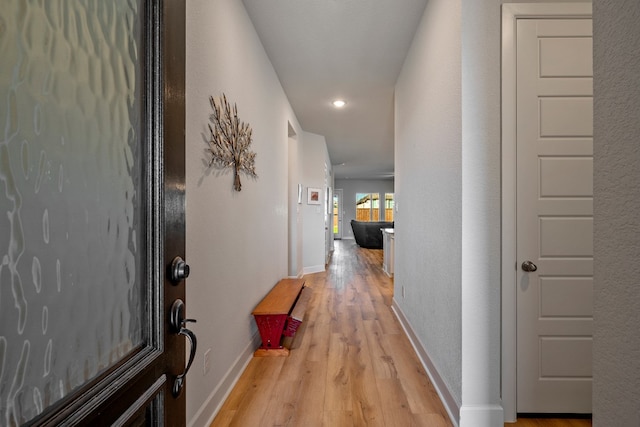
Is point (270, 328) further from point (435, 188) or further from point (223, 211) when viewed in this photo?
point (435, 188)

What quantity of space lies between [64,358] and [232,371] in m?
1.85

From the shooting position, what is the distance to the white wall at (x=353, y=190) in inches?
589

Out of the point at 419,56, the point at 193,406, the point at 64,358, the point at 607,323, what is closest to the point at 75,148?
the point at 64,358

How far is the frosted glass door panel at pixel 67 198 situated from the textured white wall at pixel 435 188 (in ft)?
5.25

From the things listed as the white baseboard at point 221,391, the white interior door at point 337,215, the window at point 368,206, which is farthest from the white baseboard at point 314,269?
the window at point 368,206

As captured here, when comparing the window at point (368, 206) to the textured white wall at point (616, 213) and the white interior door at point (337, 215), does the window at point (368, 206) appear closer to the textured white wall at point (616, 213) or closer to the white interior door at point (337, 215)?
the white interior door at point (337, 215)

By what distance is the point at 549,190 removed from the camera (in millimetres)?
1801

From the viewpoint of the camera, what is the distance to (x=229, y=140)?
82.8 inches

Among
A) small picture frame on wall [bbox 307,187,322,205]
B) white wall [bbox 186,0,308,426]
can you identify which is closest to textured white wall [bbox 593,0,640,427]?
white wall [bbox 186,0,308,426]

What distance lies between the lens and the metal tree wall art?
188cm

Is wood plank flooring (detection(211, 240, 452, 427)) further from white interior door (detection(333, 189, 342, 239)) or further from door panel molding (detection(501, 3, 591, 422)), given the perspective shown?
white interior door (detection(333, 189, 342, 239))

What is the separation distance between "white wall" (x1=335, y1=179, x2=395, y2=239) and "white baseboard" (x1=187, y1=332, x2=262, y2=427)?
12473 millimetres

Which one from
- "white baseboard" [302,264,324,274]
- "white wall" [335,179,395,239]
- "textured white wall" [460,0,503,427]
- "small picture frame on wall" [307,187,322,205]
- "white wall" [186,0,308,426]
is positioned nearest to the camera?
"white wall" [186,0,308,426]

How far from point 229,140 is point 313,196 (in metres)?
4.36
